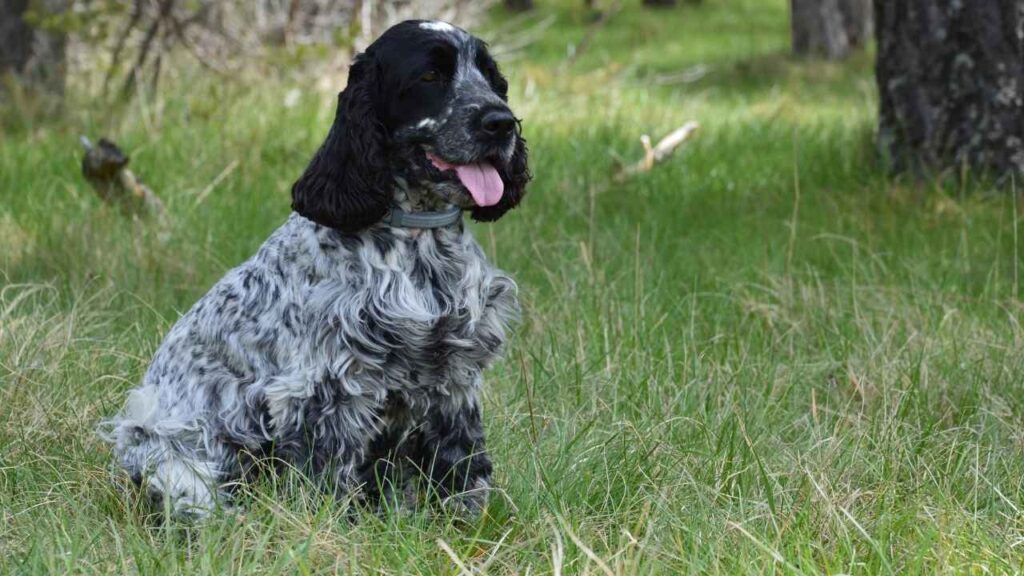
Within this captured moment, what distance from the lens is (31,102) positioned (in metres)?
8.60

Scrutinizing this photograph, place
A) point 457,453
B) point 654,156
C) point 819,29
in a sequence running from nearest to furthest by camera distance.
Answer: point 457,453
point 654,156
point 819,29

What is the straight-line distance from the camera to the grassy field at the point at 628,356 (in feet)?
10.8

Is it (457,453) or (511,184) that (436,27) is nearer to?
(511,184)

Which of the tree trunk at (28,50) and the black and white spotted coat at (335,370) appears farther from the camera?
the tree trunk at (28,50)

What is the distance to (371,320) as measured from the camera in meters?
3.42

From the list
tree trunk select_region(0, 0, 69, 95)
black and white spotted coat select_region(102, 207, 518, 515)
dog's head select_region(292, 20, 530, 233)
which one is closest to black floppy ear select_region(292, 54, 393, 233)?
dog's head select_region(292, 20, 530, 233)

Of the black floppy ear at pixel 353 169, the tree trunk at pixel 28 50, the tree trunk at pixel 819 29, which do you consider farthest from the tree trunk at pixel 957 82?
the tree trunk at pixel 819 29

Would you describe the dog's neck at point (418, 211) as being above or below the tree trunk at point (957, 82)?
above

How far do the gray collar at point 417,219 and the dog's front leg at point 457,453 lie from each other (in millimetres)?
459

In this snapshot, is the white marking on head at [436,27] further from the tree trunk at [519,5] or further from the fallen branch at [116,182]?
the tree trunk at [519,5]

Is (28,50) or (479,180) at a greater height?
(479,180)

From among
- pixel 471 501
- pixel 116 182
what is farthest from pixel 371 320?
pixel 116 182

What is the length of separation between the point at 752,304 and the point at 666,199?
194 cm

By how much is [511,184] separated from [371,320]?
67cm
